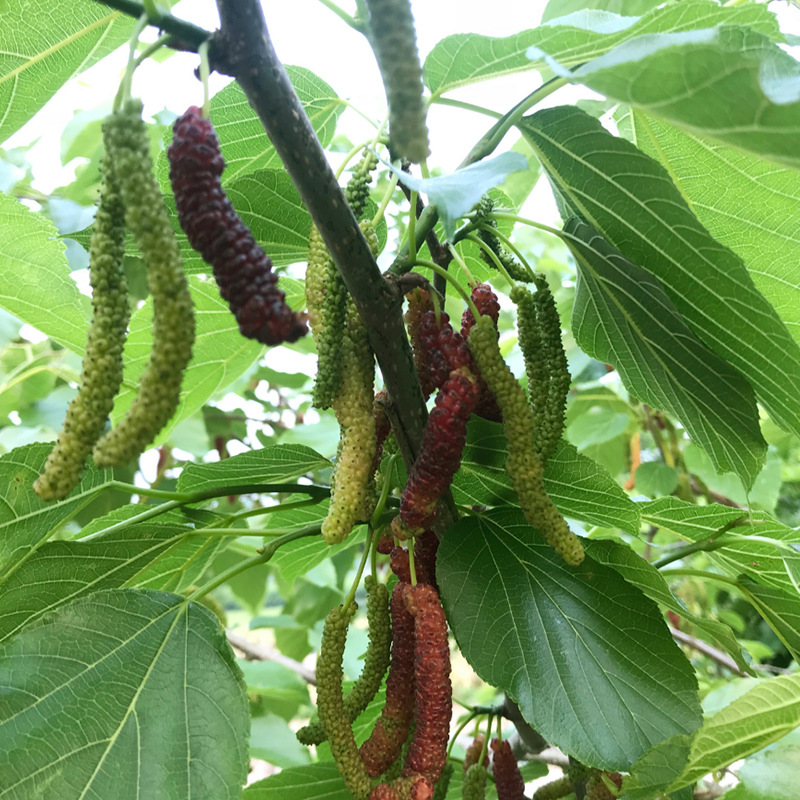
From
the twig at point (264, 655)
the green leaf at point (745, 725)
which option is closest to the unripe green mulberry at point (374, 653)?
A: the green leaf at point (745, 725)

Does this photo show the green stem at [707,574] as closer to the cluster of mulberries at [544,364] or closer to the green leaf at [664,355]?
the green leaf at [664,355]

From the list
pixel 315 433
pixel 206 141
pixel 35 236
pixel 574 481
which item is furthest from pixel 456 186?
pixel 315 433

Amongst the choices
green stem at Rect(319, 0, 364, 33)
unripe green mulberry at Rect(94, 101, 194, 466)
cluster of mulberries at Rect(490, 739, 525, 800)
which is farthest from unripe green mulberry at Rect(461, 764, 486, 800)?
green stem at Rect(319, 0, 364, 33)

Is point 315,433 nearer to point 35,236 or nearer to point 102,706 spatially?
point 35,236

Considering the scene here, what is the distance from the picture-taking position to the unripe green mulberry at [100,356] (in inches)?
14.0

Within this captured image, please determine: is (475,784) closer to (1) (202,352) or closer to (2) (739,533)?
(2) (739,533)

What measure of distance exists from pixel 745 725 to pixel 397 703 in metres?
0.25

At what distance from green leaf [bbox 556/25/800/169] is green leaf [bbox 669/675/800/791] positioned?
0.35 m

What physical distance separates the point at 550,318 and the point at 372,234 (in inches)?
6.3

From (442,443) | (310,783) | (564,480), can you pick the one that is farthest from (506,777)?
(442,443)

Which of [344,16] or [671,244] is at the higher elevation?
[344,16]

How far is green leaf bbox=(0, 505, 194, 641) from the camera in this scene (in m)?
0.64

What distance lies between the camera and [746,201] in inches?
26.0

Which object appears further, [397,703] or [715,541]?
[715,541]
